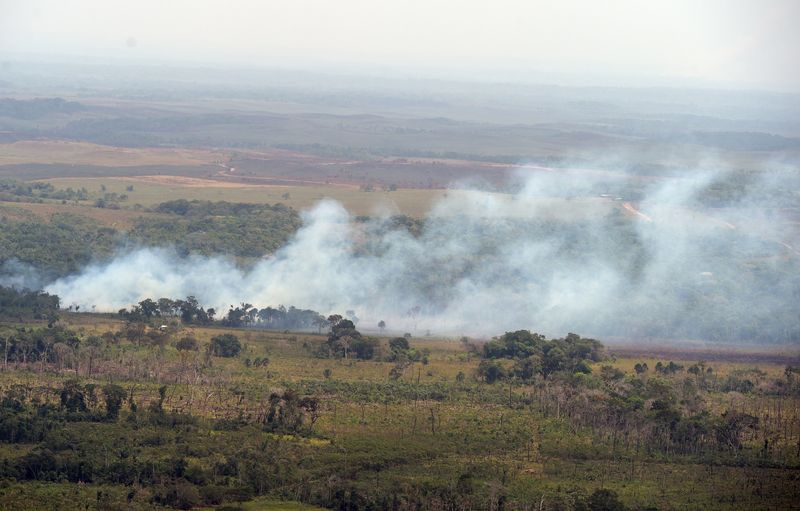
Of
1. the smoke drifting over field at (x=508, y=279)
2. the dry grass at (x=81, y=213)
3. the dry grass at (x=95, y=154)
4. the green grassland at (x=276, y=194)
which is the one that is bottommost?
the smoke drifting over field at (x=508, y=279)

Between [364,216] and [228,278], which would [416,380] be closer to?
[228,278]

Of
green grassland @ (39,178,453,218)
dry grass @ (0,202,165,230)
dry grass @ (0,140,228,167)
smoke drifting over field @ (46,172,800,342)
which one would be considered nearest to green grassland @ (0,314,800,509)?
smoke drifting over field @ (46,172,800,342)

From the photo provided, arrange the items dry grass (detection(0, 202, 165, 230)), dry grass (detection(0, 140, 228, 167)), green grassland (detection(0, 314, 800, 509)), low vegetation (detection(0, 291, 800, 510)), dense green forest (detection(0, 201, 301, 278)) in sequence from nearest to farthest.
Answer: green grassland (detection(0, 314, 800, 509))
low vegetation (detection(0, 291, 800, 510))
dense green forest (detection(0, 201, 301, 278))
dry grass (detection(0, 202, 165, 230))
dry grass (detection(0, 140, 228, 167))

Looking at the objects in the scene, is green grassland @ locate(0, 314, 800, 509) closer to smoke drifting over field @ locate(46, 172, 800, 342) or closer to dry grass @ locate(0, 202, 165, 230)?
smoke drifting over field @ locate(46, 172, 800, 342)

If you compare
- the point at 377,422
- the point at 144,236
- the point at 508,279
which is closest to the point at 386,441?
the point at 377,422

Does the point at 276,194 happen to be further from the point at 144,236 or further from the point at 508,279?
the point at 508,279

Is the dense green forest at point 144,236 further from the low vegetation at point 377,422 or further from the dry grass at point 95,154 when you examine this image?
the dry grass at point 95,154

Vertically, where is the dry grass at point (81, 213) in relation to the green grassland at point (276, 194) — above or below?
below

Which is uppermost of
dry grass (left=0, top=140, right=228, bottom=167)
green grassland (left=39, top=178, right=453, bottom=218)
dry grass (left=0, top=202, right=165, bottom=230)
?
dry grass (left=0, top=140, right=228, bottom=167)

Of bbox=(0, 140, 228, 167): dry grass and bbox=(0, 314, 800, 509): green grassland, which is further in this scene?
bbox=(0, 140, 228, 167): dry grass

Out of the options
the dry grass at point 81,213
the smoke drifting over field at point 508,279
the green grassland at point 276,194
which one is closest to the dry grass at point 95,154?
the green grassland at point 276,194
